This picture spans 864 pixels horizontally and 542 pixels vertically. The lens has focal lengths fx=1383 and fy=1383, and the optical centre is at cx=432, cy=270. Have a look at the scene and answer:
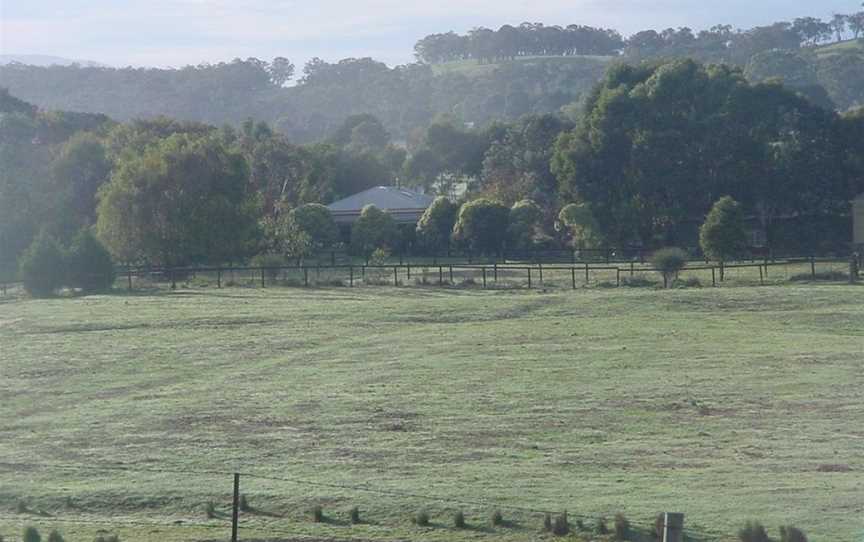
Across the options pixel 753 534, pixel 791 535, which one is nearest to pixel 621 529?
pixel 753 534


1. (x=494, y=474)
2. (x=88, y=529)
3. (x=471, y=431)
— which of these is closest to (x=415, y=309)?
(x=471, y=431)

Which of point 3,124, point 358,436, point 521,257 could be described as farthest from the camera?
point 3,124

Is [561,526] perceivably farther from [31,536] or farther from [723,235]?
[723,235]

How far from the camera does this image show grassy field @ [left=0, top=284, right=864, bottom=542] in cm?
1844

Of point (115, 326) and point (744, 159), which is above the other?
point (744, 159)

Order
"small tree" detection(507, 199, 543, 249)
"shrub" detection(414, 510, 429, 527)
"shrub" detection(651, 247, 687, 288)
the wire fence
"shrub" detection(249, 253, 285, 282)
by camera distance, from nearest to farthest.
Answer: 1. the wire fence
2. "shrub" detection(414, 510, 429, 527)
3. "shrub" detection(651, 247, 687, 288)
4. "shrub" detection(249, 253, 285, 282)
5. "small tree" detection(507, 199, 543, 249)

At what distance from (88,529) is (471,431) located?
27.3 ft

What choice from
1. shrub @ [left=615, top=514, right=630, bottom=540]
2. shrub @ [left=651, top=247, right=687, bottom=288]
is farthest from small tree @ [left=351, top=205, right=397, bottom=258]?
shrub @ [left=615, top=514, right=630, bottom=540]

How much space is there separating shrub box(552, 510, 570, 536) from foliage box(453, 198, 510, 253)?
59.4 metres

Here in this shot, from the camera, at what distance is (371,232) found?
7894cm

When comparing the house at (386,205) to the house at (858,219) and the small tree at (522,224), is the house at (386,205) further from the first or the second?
the house at (858,219)

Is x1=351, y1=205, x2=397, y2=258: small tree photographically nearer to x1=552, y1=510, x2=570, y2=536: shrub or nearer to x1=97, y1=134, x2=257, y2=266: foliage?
x1=97, y1=134, x2=257, y2=266: foliage

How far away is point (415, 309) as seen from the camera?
44.5m

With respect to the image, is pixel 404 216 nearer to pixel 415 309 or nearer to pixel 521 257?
pixel 521 257
